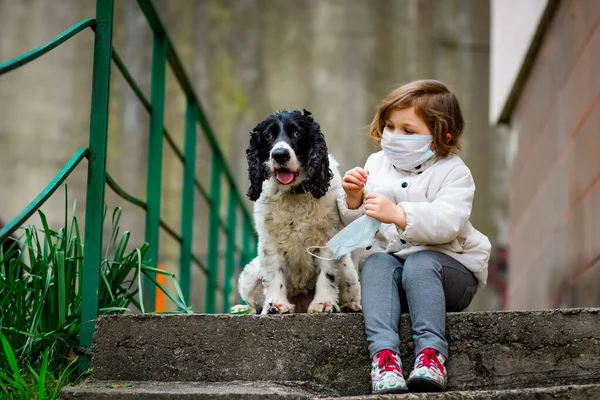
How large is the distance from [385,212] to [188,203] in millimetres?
2112

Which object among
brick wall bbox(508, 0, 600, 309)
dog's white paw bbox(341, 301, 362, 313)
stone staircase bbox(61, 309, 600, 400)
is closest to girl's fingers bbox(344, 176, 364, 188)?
stone staircase bbox(61, 309, 600, 400)

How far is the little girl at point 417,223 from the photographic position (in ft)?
8.64

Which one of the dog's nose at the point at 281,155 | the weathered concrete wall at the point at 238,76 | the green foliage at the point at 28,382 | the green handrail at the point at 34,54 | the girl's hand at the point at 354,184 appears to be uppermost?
the weathered concrete wall at the point at 238,76

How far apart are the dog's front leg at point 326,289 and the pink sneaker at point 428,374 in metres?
0.73

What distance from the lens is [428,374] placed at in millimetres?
2459

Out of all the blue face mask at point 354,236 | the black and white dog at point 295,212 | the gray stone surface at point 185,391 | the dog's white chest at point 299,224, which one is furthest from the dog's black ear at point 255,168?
the gray stone surface at point 185,391

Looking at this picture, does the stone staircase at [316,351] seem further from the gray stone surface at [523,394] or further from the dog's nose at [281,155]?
the dog's nose at [281,155]

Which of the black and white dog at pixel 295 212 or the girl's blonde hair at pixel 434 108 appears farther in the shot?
the black and white dog at pixel 295 212

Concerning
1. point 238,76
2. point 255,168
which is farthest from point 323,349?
point 238,76

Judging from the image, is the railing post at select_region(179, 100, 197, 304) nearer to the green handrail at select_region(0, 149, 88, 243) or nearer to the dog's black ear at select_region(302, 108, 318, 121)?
the dog's black ear at select_region(302, 108, 318, 121)

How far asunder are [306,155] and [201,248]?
8.55m

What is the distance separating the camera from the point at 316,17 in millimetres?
12055

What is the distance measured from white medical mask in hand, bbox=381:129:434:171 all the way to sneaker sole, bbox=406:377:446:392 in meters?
0.86

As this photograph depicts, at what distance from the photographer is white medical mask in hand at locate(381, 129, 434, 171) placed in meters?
3.00
